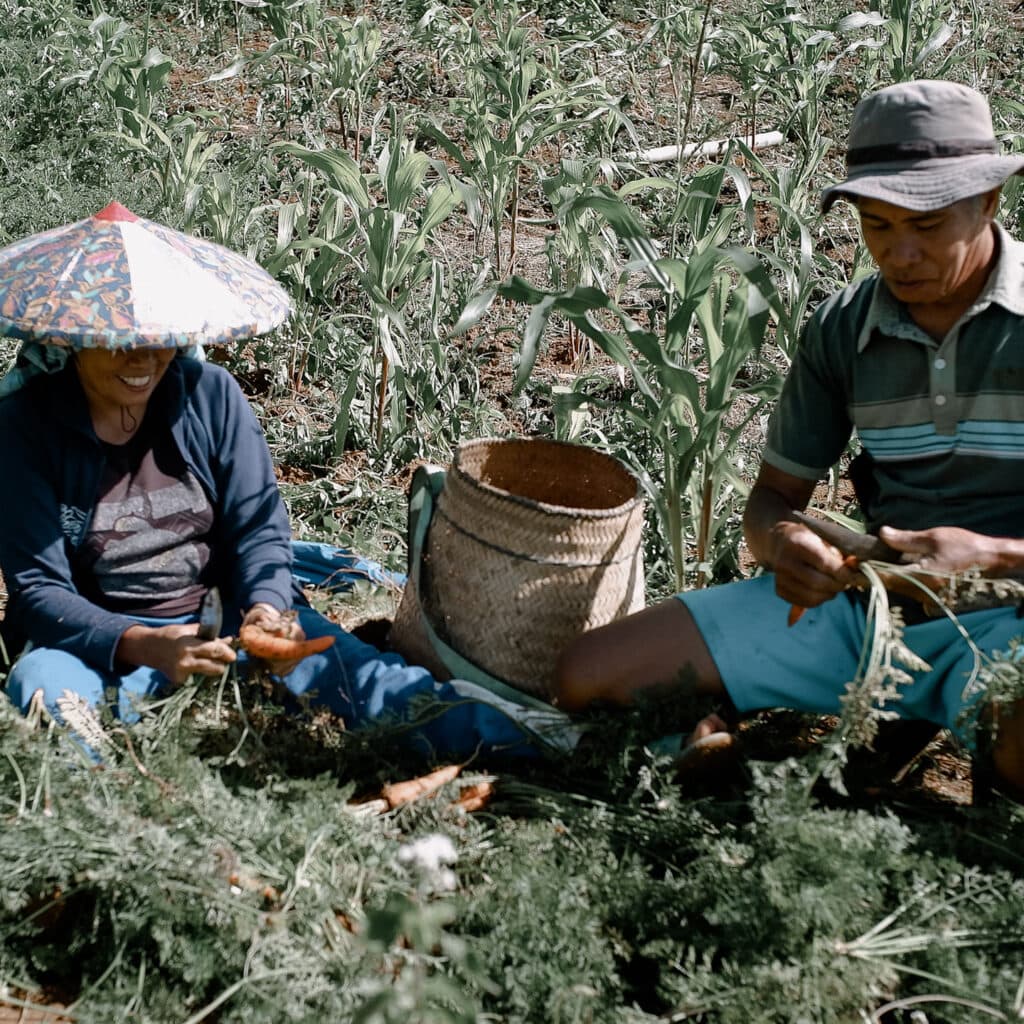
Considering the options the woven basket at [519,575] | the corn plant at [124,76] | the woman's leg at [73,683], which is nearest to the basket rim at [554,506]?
the woven basket at [519,575]

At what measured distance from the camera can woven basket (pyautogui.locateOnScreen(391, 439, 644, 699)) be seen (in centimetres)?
244

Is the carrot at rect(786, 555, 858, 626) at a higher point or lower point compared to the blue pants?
higher

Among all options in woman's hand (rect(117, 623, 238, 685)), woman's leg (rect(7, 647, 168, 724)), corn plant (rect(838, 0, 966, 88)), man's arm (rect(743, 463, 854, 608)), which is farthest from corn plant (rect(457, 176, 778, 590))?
corn plant (rect(838, 0, 966, 88))

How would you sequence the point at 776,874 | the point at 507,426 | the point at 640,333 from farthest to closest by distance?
the point at 507,426
the point at 640,333
the point at 776,874

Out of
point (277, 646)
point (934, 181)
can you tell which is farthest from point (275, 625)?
point (934, 181)

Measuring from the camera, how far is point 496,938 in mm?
1747

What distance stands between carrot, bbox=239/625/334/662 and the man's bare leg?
457 mm

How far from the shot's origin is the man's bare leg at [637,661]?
2385 millimetres

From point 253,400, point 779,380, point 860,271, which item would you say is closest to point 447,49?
point 253,400

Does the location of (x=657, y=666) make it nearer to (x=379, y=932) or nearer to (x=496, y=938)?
(x=496, y=938)

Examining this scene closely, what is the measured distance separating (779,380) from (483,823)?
1133mm

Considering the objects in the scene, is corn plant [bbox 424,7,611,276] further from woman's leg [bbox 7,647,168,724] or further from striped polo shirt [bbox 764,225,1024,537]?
woman's leg [bbox 7,647,168,724]

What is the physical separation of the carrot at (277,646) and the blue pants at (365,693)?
10 centimetres

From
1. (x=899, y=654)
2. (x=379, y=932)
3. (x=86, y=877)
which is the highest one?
(x=379, y=932)
